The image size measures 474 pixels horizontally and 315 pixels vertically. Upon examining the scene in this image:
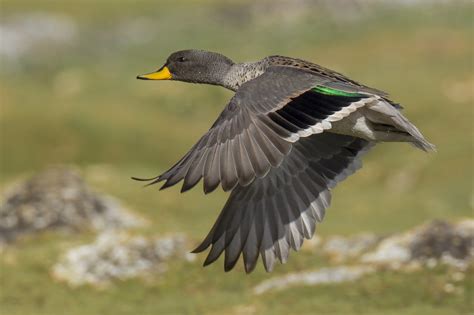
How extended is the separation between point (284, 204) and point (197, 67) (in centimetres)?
314

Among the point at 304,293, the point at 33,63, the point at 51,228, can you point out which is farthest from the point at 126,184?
the point at 33,63

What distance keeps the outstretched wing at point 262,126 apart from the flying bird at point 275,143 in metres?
0.02

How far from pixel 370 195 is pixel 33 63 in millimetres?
44320

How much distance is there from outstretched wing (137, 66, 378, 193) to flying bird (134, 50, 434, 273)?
0.02 meters

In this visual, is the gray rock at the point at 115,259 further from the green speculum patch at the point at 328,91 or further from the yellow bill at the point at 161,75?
the green speculum patch at the point at 328,91

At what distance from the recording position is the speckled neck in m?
16.3

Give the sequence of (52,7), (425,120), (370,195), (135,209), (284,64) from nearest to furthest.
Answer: (284,64)
(135,209)
(370,195)
(425,120)
(52,7)

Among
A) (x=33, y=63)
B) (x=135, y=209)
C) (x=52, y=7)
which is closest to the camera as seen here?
(x=135, y=209)

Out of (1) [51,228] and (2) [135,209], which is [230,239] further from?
(2) [135,209]

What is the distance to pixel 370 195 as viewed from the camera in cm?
4059

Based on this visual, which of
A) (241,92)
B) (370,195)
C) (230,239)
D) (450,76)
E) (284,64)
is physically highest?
(450,76)

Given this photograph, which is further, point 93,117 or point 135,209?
point 93,117

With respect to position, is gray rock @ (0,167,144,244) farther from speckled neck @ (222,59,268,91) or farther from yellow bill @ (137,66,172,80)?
speckled neck @ (222,59,268,91)

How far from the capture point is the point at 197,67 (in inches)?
687
